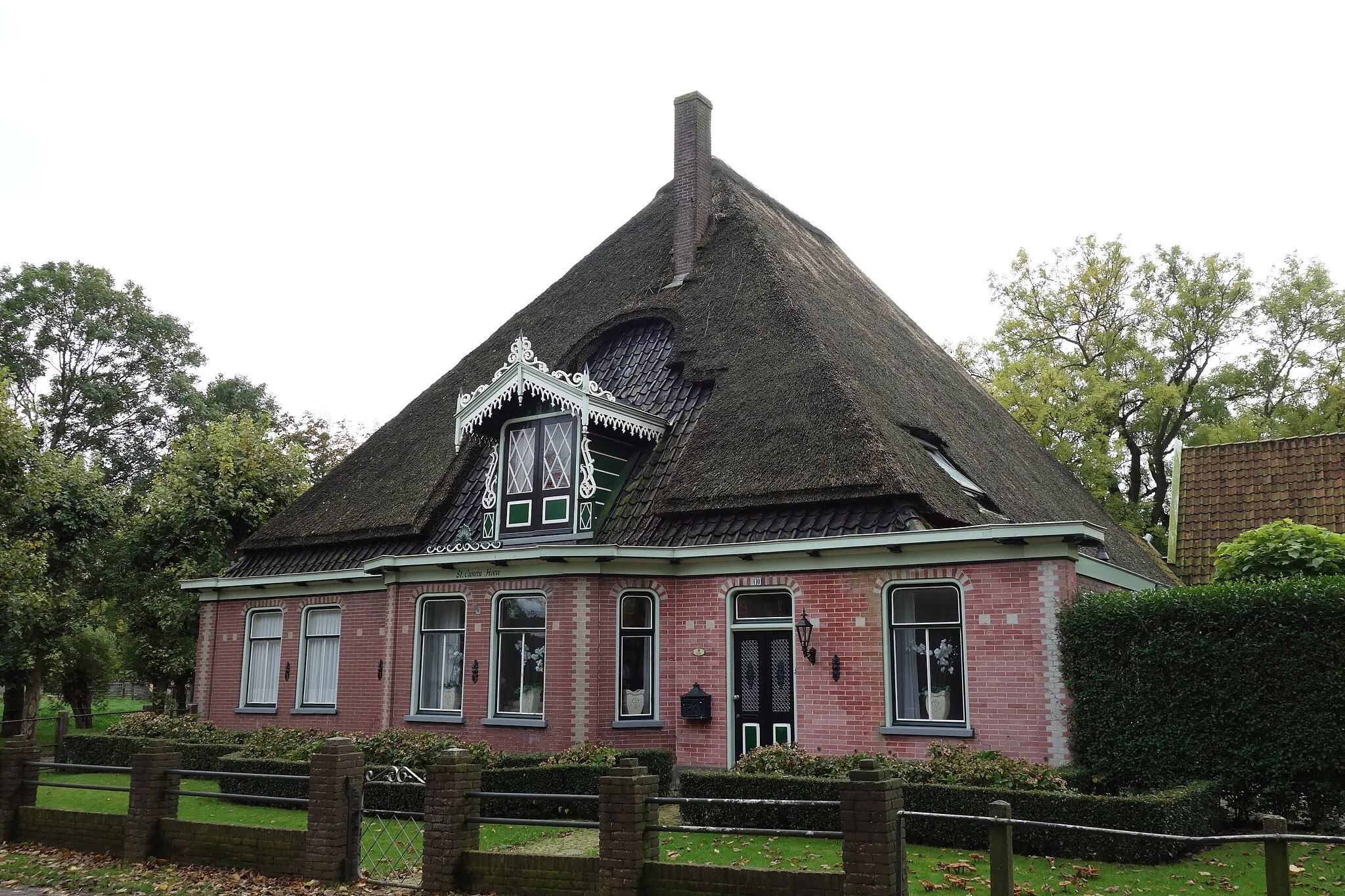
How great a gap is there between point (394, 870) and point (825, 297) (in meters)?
13.0

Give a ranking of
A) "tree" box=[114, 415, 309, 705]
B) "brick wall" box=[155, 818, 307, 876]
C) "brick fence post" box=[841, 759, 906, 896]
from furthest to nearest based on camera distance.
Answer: "tree" box=[114, 415, 309, 705]
"brick wall" box=[155, 818, 307, 876]
"brick fence post" box=[841, 759, 906, 896]

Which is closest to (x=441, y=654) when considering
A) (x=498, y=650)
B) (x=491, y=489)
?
(x=498, y=650)

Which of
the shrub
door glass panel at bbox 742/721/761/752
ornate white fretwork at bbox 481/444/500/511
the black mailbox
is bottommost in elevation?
the shrub

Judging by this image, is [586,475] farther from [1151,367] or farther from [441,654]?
[1151,367]

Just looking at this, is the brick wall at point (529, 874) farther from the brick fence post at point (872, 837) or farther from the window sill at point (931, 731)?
the window sill at point (931, 731)

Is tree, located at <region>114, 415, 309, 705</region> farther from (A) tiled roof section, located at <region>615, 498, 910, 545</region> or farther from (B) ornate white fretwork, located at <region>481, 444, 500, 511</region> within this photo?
(A) tiled roof section, located at <region>615, 498, 910, 545</region>

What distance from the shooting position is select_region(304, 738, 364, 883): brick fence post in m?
9.86

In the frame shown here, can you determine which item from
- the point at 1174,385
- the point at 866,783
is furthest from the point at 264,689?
the point at 1174,385

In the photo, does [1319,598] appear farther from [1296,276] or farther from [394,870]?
[1296,276]

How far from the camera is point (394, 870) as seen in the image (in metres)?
10.2

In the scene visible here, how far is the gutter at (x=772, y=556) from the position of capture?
498 inches

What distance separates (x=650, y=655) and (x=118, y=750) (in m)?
10.5

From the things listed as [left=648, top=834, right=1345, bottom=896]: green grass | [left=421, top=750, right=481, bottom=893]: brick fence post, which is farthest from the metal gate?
[left=648, top=834, right=1345, bottom=896]: green grass

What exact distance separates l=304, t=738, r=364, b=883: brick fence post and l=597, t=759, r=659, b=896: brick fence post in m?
2.71
